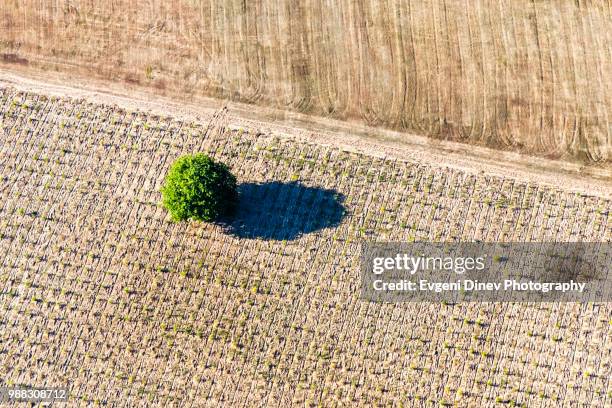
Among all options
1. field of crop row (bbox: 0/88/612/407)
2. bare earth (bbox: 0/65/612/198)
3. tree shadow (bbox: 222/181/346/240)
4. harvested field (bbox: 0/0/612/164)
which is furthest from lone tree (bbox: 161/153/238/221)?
harvested field (bbox: 0/0/612/164)

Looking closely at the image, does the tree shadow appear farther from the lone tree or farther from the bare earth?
the bare earth

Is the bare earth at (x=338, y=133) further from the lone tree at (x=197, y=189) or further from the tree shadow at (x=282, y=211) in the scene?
the lone tree at (x=197, y=189)

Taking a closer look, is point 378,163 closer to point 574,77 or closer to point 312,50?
point 312,50

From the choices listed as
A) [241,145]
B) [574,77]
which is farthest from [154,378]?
[574,77]

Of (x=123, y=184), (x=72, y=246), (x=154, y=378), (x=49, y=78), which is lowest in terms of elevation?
(x=154, y=378)

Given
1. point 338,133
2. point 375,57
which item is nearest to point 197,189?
point 338,133

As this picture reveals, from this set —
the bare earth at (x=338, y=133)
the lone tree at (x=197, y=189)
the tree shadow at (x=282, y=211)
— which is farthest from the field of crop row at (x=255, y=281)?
the lone tree at (x=197, y=189)
